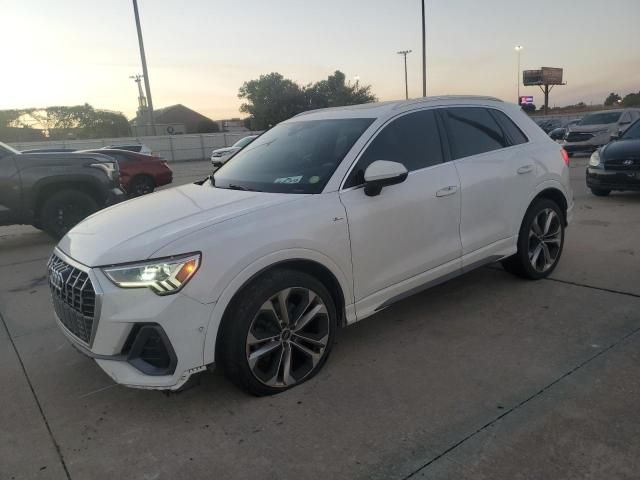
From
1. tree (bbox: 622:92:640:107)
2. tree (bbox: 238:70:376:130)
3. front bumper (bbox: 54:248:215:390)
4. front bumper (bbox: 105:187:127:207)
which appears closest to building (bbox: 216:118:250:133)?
tree (bbox: 238:70:376:130)

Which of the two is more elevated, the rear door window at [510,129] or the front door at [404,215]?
the rear door window at [510,129]

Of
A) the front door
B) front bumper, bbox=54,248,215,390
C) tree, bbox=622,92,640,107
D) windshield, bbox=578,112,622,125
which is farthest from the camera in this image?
tree, bbox=622,92,640,107

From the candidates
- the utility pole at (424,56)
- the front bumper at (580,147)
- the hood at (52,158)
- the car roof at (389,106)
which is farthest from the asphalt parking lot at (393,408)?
the utility pole at (424,56)

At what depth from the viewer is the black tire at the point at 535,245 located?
14.8ft

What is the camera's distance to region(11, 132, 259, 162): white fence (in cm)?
3306

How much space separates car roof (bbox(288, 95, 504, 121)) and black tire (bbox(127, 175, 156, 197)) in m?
10.3

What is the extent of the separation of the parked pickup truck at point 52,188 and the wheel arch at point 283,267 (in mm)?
5939

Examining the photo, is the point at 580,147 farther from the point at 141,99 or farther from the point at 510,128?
the point at 141,99

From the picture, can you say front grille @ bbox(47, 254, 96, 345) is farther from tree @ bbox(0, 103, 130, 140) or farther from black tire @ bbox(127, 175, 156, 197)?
tree @ bbox(0, 103, 130, 140)

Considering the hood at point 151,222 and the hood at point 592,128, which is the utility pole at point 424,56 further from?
the hood at point 151,222

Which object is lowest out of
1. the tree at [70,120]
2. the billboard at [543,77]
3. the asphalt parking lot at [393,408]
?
the asphalt parking lot at [393,408]

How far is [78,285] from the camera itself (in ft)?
9.28

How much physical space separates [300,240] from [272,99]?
209 ft

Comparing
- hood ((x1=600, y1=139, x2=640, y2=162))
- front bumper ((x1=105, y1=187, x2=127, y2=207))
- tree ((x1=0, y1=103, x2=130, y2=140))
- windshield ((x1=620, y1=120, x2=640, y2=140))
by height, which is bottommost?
front bumper ((x1=105, y1=187, x2=127, y2=207))
